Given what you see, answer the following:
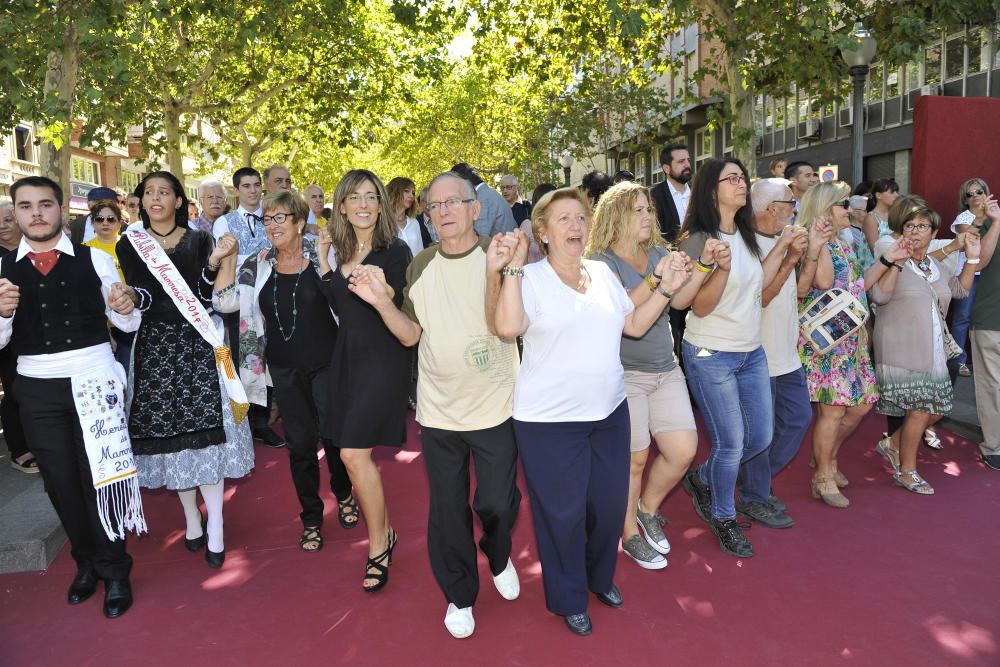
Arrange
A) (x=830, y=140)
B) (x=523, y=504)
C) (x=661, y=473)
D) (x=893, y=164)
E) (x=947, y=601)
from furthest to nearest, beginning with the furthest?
(x=830, y=140) → (x=893, y=164) → (x=523, y=504) → (x=661, y=473) → (x=947, y=601)

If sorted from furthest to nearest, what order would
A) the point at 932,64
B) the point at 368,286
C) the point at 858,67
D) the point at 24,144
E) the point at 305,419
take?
1. the point at 24,144
2. the point at 932,64
3. the point at 858,67
4. the point at 305,419
5. the point at 368,286

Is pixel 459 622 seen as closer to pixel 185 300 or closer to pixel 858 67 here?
pixel 185 300

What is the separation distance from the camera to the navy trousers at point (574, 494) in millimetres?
3527

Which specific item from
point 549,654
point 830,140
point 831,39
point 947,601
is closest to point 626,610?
point 549,654

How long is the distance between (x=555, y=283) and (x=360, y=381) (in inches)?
46.7

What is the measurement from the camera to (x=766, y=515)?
16.3ft

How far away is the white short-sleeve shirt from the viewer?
3.44m

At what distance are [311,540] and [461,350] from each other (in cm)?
199

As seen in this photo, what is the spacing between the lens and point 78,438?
13.6 feet

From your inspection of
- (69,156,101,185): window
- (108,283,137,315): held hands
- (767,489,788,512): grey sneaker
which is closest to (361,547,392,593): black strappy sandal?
(108,283,137,315): held hands

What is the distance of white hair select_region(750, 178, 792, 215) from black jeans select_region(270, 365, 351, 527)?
107 inches

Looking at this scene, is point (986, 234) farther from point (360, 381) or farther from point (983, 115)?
point (360, 381)

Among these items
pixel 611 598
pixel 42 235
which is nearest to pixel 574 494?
pixel 611 598

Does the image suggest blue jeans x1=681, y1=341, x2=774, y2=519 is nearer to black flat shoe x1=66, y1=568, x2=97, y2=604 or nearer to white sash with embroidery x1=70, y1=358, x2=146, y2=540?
white sash with embroidery x1=70, y1=358, x2=146, y2=540
